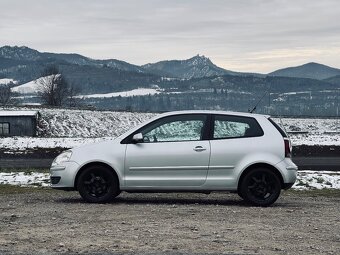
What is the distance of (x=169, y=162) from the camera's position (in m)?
11.2

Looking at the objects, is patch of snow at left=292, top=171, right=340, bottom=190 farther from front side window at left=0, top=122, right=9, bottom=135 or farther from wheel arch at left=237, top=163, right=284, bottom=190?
front side window at left=0, top=122, right=9, bottom=135

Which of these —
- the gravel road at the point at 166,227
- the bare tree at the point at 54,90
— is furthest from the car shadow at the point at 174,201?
the bare tree at the point at 54,90

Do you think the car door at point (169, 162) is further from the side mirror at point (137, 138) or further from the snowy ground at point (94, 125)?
the snowy ground at point (94, 125)

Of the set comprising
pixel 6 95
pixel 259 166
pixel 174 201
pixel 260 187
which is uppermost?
pixel 6 95

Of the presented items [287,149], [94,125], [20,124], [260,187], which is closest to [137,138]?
[260,187]

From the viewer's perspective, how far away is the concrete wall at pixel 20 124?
66875 millimetres

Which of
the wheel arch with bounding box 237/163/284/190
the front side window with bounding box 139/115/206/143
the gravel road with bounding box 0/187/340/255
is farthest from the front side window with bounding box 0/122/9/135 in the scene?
the wheel arch with bounding box 237/163/284/190

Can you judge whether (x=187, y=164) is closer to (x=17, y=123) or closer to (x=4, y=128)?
(x=17, y=123)

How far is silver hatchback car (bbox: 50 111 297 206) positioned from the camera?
36.7ft

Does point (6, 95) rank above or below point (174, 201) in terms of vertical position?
above

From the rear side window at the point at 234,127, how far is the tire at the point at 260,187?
708 mm

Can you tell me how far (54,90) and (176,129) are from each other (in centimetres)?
10804

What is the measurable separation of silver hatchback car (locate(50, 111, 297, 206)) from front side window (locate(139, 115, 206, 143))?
18mm

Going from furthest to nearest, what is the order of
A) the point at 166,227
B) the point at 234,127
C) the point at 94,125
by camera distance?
the point at 94,125, the point at 234,127, the point at 166,227
